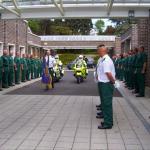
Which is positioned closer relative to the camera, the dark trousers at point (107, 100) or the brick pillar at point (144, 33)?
the dark trousers at point (107, 100)

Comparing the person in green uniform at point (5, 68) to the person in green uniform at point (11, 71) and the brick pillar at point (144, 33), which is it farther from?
the brick pillar at point (144, 33)

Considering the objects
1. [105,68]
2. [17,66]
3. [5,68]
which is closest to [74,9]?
[5,68]

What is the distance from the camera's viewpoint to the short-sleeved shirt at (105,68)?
9869mm

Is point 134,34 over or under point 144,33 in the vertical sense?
over

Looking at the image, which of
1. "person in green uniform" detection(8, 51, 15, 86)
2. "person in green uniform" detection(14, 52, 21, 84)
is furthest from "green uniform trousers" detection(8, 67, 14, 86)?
"person in green uniform" detection(14, 52, 21, 84)

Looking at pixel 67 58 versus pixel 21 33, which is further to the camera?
pixel 67 58

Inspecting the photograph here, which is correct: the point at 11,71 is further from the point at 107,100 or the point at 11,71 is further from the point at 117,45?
the point at 117,45

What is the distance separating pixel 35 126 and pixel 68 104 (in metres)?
4.44

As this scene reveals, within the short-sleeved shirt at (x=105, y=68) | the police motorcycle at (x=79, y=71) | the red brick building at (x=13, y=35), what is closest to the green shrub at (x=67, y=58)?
the red brick building at (x=13, y=35)

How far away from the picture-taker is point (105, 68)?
9859mm

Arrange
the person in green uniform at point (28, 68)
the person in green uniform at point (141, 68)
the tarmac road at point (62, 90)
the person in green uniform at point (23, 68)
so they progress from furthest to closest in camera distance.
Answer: the person in green uniform at point (28, 68) < the person in green uniform at point (23, 68) < the tarmac road at point (62, 90) < the person in green uniform at point (141, 68)

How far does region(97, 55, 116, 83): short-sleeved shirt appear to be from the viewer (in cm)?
987

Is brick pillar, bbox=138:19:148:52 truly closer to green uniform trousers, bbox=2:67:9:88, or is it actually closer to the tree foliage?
green uniform trousers, bbox=2:67:9:88

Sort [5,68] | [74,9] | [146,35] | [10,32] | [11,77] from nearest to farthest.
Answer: [74,9] < [5,68] < [146,35] < [11,77] < [10,32]
